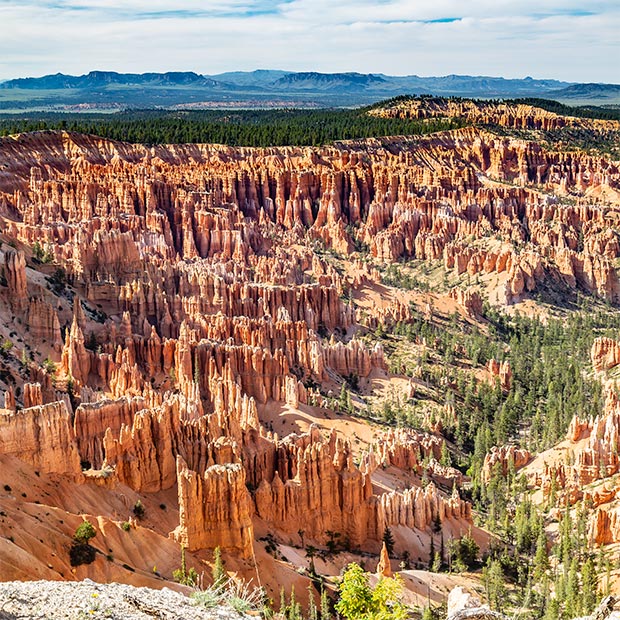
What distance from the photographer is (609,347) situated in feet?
207

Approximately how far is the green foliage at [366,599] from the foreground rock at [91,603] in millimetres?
4393

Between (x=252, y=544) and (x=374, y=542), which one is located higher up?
(x=252, y=544)

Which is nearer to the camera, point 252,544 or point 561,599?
point 252,544

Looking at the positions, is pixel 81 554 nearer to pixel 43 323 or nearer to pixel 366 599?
pixel 366 599

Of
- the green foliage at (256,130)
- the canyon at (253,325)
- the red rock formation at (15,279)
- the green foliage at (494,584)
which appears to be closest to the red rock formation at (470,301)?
the canyon at (253,325)

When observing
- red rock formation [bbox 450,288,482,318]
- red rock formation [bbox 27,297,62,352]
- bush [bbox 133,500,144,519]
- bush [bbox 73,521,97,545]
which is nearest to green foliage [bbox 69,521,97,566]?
bush [bbox 73,521,97,545]

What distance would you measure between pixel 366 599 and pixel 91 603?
8712 millimetres

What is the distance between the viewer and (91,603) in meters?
15.0

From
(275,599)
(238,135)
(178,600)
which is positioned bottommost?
(275,599)

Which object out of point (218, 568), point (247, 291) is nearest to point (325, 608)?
point (218, 568)

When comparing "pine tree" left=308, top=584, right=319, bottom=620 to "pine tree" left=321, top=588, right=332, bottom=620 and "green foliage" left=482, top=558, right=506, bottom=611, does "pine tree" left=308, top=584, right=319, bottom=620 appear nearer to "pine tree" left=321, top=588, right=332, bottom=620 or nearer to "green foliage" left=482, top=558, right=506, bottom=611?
"pine tree" left=321, top=588, right=332, bottom=620

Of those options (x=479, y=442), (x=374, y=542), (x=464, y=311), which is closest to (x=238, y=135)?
(x=464, y=311)

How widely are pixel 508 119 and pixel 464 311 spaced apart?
76.7 m

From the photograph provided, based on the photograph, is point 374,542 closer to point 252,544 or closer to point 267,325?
point 252,544
